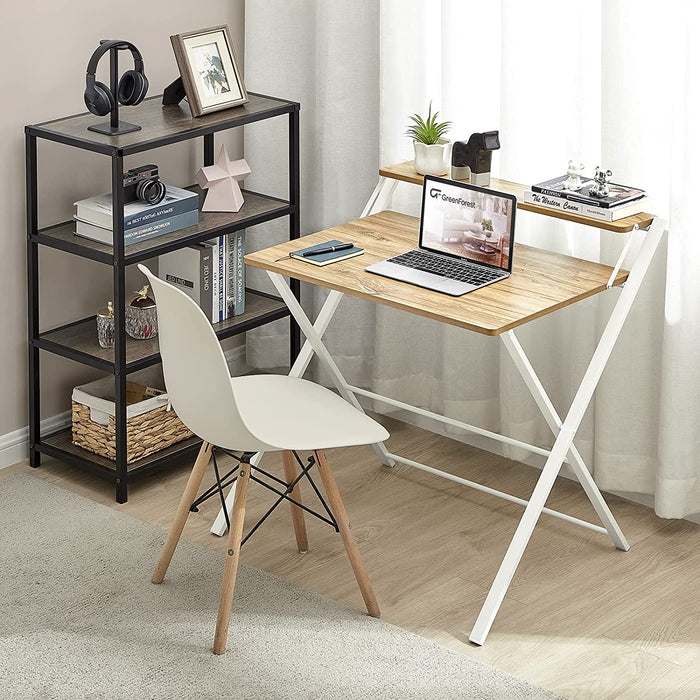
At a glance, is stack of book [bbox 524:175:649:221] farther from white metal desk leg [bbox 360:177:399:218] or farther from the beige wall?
the beige wall

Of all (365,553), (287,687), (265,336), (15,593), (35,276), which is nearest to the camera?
(287,687)

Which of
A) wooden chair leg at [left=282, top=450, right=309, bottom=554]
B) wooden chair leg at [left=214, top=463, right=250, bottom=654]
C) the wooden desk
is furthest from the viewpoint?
wooden chair leg at [left=282, top=450, right=309, bottom=554]

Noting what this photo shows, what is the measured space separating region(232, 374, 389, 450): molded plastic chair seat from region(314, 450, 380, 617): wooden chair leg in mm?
74

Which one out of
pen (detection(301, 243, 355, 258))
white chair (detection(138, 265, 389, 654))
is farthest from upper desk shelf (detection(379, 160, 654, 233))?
white chair (detection(138, 265, 389, 654))

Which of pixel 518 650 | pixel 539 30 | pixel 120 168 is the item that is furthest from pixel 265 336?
pixel 518 650

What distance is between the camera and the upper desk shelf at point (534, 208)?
2801 millimetres

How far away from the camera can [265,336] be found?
3982 mm

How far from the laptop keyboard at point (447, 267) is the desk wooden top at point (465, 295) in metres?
0.04

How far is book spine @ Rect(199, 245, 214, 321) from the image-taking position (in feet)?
11.2

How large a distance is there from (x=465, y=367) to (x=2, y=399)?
4.19ft

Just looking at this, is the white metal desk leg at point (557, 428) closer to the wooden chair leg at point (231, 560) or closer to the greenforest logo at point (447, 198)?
the greenforest logo at point (447, 198)

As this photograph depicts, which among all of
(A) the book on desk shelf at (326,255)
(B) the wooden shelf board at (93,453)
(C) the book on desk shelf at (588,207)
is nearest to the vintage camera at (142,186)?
(A) the book on desk shelf at (326,255)

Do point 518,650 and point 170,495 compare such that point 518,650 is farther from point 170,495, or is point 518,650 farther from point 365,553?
point 170,495

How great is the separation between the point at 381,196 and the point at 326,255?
1.27ft
